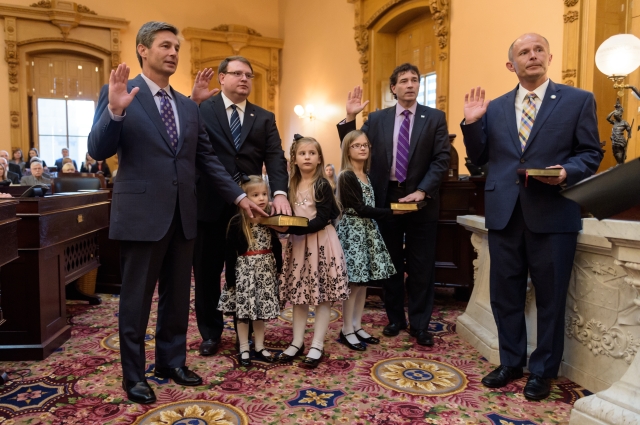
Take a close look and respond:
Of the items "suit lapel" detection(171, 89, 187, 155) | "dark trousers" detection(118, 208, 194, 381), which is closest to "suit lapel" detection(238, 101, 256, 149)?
"suit lapel" detection(171, 89, 187, 155)

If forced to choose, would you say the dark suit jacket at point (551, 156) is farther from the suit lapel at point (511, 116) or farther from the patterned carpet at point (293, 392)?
the patterned carpet at point (293, 392)

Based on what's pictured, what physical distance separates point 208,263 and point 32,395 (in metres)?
1.09

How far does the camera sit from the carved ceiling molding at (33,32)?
36.4ft

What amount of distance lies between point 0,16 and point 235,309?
11626 millimetres

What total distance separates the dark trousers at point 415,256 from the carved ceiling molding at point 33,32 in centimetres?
1104

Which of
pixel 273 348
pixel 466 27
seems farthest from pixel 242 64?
pixel 466 27

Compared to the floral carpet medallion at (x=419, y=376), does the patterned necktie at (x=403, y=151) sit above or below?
above

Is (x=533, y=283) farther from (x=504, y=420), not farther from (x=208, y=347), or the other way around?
(x=208, y=347)

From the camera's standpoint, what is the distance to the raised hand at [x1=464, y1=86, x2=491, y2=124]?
2531 millimetres

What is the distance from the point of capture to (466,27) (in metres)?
6.85

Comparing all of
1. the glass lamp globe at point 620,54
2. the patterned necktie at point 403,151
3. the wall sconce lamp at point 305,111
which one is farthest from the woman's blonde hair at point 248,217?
the wall sconce lamp at point 305,111

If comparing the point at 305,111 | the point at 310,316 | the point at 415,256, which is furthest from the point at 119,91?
the point at 305,111

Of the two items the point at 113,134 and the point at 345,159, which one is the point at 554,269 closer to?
the point at 345,159

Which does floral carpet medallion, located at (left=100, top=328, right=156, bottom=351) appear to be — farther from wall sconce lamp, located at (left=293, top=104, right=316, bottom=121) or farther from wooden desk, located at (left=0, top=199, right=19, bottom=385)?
wall sconce lamp, located at (left=293, top=104, right=316, bottom=121)
